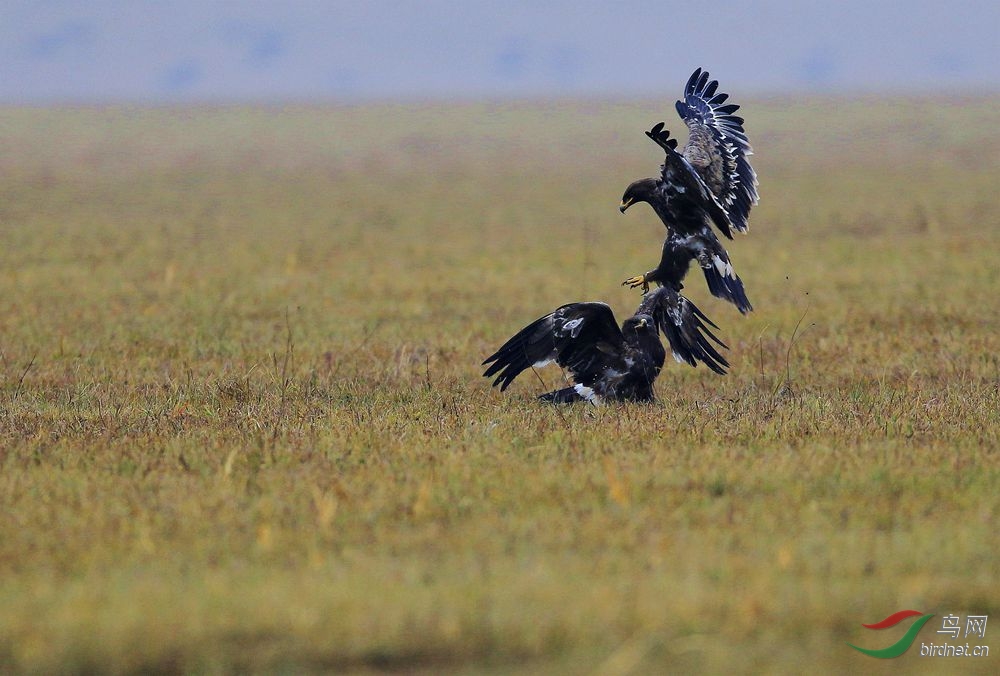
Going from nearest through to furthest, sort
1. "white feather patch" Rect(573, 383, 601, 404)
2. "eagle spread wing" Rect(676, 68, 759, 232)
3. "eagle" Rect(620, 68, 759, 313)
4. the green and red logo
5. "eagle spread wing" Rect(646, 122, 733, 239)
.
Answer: the green and red logo, "eagle spread wing" Rect(646, 122, 733, 239), "eagle" Rect(620, 68, 759, 313), "white feather patch" Rect(573, 383, 601, 404), "eagle spread wing" Rect(676, 68, 759, 232)

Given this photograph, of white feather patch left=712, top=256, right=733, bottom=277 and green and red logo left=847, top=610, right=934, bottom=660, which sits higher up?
white feather patch left=712, top=256, right=733, bottom=277

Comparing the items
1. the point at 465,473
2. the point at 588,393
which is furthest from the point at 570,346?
the point at 465,473

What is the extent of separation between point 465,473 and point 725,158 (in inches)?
143

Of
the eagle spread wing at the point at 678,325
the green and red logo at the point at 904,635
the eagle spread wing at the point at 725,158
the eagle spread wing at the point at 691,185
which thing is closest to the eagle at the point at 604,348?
the eagle spread wing at the point at 678,325

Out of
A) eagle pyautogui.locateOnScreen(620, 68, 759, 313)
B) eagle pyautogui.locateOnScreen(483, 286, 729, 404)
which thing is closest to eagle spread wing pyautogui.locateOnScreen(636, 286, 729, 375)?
eagle pyautogui.locateOnScreen(483, 286, 729, 404)

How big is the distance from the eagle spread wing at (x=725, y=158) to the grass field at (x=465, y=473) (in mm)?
1391

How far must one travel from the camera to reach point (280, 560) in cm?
571

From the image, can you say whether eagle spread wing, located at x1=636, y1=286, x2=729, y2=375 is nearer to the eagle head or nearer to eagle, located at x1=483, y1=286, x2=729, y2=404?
eagle, located at x1=483, y1=286, x2=729, y2=404

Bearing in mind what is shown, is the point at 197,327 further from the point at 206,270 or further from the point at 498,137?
the point at 498,137

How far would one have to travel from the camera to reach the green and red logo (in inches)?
190

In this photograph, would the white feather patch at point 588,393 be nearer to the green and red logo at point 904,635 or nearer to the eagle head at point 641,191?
the eagle head at point 641,191

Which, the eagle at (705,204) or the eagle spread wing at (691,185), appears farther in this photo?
the eagle at (705,204)

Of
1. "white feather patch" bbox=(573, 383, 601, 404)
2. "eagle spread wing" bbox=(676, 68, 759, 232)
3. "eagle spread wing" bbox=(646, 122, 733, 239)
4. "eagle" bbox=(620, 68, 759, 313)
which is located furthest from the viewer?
"eagle spread wing" bbox=(676, 68, 759, 232)

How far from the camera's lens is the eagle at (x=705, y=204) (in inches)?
362
